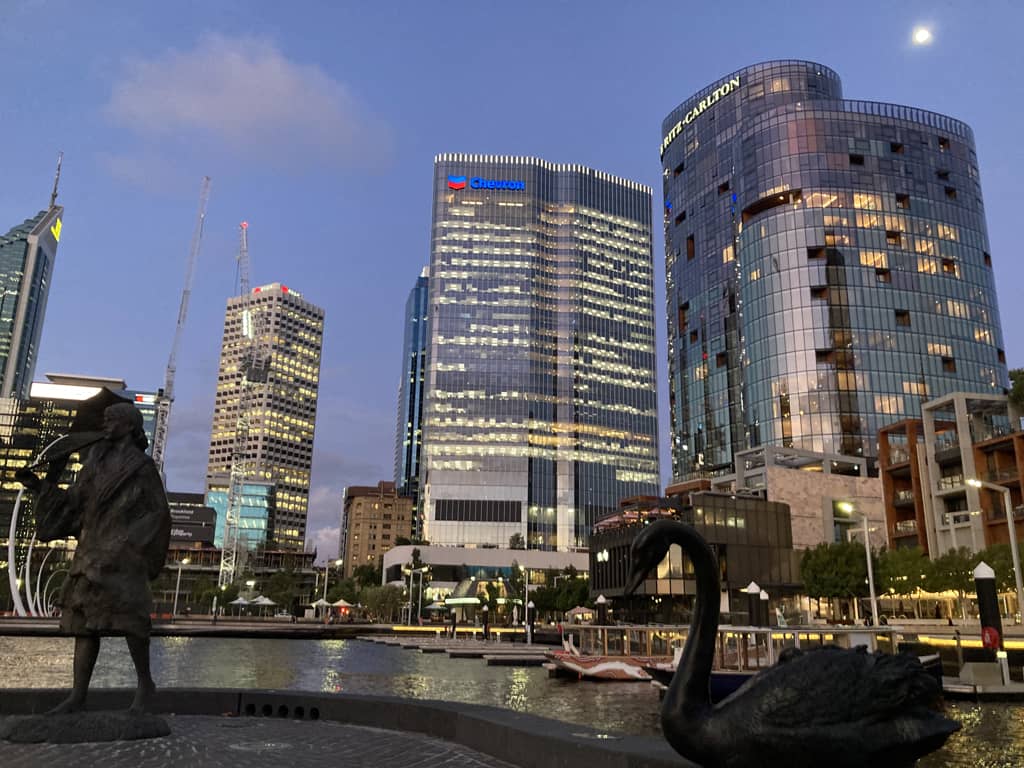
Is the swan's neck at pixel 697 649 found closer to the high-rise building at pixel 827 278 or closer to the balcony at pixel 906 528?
the balcony at pixel 906 528

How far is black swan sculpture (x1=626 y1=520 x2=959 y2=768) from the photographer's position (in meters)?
5.02

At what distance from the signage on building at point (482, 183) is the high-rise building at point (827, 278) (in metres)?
57.3

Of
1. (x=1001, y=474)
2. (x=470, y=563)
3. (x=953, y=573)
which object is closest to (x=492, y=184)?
(x=470, y=563)

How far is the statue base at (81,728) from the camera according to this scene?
8.75 metres

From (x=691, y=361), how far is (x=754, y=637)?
10080cm

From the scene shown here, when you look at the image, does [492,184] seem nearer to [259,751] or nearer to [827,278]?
[827,278]

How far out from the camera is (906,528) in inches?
2960

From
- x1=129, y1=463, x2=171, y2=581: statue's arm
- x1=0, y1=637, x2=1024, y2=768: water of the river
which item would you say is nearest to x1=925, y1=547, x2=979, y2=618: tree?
x1=0, y1=637, x2=1024, y2=768: water of the river

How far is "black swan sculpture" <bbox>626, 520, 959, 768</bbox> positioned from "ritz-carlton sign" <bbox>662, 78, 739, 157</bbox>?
460ft

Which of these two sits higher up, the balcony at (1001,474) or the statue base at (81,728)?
the balcony at (1001,474)

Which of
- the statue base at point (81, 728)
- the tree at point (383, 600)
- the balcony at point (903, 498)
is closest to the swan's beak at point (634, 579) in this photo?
the statue base at point (81, 728)

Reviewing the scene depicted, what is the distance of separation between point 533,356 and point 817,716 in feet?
528

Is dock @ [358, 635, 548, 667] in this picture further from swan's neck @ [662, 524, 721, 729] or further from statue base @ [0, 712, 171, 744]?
swan's neck @ [662, 524, 721, 729]

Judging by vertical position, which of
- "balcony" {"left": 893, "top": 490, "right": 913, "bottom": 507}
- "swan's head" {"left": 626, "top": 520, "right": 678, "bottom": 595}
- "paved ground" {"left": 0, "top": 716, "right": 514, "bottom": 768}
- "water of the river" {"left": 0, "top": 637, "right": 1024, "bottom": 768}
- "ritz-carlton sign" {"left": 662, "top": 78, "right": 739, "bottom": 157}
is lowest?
"water of the river" {"left": 0, "top": 637, "right": 1024, "bottom": 768}
